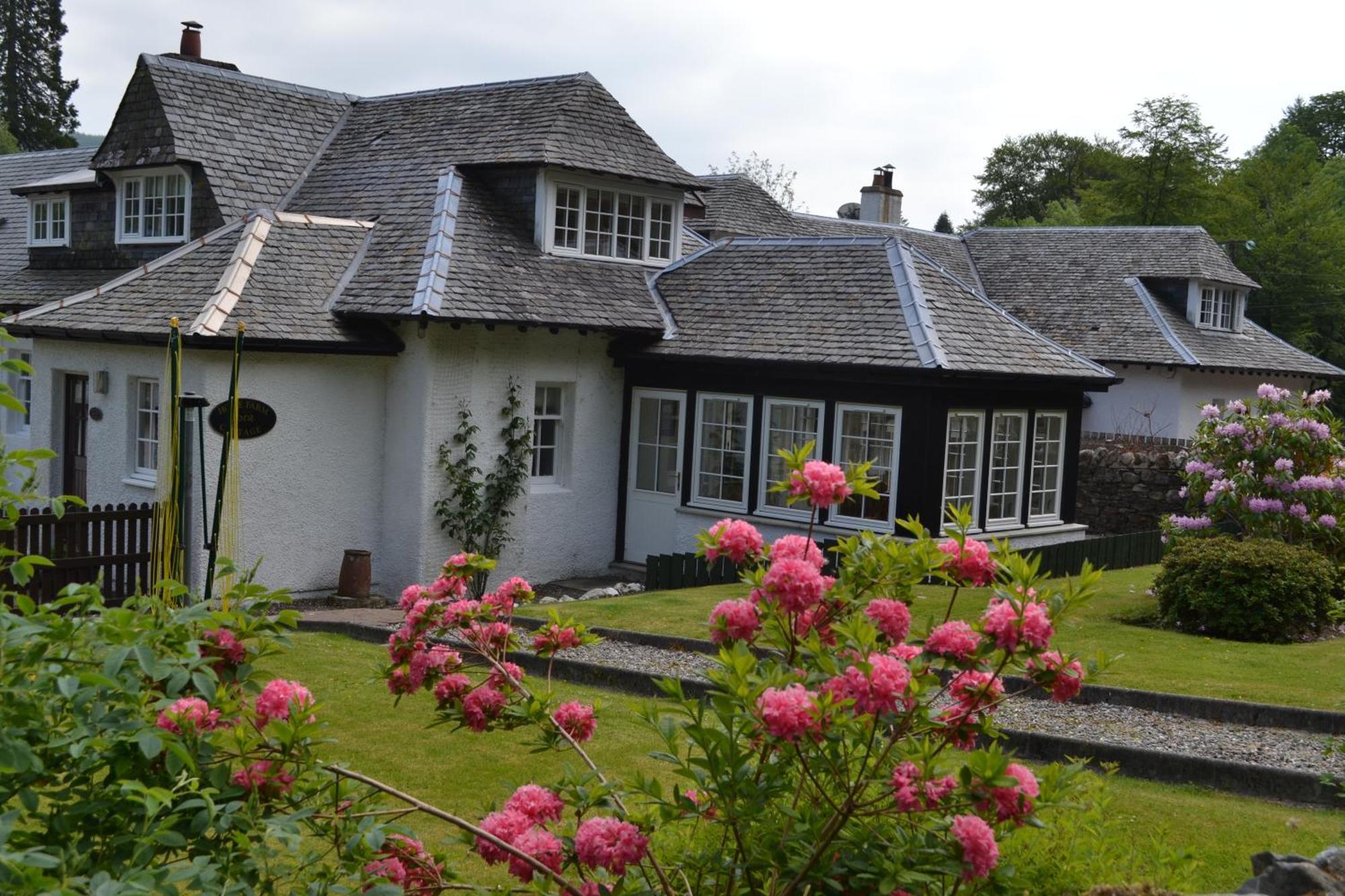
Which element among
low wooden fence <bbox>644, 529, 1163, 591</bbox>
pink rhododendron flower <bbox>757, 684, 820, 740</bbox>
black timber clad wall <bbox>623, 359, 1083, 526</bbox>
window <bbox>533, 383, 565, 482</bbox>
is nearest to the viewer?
pink rhododendron flower <bbox>757, 684, 820, 740</bbox>

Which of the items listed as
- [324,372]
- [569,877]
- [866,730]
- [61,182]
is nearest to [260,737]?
[569,877]

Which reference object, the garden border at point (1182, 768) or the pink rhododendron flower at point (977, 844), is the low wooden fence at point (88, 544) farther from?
the pink rhododendron flower at point (977, 844)

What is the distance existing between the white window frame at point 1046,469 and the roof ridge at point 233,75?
1397 cm

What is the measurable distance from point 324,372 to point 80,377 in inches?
158

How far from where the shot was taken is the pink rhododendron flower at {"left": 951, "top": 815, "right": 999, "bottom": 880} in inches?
155

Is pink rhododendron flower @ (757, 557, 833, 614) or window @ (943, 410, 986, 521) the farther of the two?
window @ (943, 410, 986, 521)

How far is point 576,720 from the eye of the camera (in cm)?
527

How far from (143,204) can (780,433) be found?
11.5 meters

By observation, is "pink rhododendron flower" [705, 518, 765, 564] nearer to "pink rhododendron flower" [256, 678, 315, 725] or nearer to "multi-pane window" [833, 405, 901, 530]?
"pink rhododendron flower" [256, 678, 315, 725]

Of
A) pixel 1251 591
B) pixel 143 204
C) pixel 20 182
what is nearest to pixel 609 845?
pixel 1251 591

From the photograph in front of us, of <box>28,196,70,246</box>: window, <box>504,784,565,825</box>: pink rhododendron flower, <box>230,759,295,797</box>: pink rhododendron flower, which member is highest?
<box>28,196,70,246</box>: window

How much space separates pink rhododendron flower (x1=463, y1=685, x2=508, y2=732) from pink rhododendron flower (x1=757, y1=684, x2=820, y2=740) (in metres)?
1.51

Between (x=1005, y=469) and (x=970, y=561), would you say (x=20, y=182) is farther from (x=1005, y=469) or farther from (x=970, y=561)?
(x=970, y=561)

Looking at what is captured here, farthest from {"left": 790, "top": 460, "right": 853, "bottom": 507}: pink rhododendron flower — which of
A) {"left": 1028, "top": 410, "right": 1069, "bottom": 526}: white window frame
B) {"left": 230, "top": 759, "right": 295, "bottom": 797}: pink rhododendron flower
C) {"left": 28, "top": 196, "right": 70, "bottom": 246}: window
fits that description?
{"left": 28, "top": 196, "right": 70, "bottom": 246}: window
